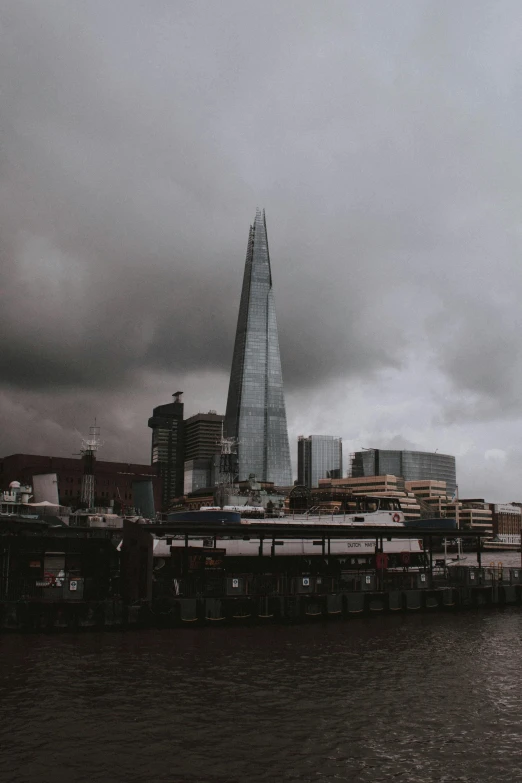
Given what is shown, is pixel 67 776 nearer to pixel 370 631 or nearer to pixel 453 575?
pixel 370 631

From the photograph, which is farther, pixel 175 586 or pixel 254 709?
pixel 175 586

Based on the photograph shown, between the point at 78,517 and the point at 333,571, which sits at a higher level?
the point at 78,517

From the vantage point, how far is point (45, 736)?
2562 cm

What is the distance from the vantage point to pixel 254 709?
29344 millimetres

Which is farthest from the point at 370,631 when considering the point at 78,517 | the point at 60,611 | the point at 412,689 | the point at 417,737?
the point at 78,517

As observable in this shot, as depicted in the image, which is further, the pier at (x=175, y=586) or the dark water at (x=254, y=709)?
the pier at (x=175, y=586)

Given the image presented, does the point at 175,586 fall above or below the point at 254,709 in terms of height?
above

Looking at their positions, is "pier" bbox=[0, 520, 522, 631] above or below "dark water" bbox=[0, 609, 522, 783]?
above

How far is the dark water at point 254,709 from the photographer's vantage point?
76.2 feet

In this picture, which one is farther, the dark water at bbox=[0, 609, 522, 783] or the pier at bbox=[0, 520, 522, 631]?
the pier at bbox=[0, 520, 522, 631]

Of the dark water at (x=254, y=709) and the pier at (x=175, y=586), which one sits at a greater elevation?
the pier at (x=175, y=586)

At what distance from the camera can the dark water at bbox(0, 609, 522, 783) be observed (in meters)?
23.2

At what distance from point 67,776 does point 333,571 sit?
5528cm

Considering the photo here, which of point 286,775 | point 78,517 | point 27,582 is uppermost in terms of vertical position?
point 78,517
